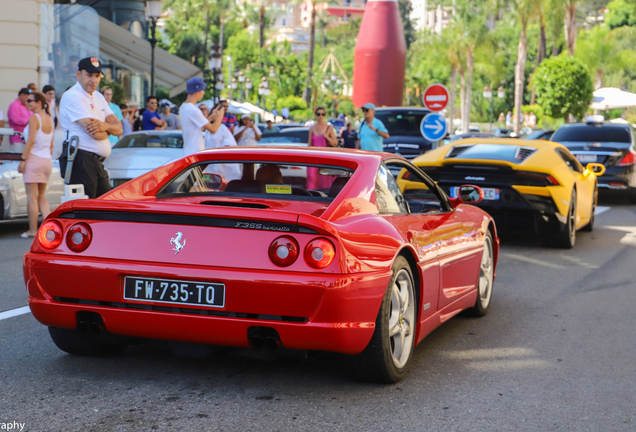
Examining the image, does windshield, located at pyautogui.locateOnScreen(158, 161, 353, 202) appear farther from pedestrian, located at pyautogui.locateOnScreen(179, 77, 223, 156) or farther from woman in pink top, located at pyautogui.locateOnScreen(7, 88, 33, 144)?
woman in pink top, located at pyautogui.locateOnScreen(7, 88, 33, 144)

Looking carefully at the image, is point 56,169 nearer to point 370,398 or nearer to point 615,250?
point 615,250

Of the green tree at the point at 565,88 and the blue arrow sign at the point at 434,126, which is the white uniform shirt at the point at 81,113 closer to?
the blue arrow sign at the point at 434,126

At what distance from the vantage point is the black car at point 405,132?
1961cm

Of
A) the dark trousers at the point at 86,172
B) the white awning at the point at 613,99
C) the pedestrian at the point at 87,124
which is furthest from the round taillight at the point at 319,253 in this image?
the white awning at the point at 613,99

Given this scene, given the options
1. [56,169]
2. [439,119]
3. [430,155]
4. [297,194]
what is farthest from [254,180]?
[439,119]

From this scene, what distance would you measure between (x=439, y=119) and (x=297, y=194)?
12405 mm

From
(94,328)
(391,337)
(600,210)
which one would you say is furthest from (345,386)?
(600,210)

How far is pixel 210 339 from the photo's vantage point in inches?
164

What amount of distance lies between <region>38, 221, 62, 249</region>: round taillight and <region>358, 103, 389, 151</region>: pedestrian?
9.72 m

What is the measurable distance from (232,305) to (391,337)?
3.18 feet

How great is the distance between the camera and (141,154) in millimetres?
13344

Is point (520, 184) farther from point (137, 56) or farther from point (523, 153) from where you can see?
point (137, 56)

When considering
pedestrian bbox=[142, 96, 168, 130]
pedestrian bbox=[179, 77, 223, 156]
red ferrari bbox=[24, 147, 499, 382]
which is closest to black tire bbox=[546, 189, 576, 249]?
pedestrian bbox=[179, 77, 223, 156]

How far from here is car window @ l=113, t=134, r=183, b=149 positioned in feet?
46.1
